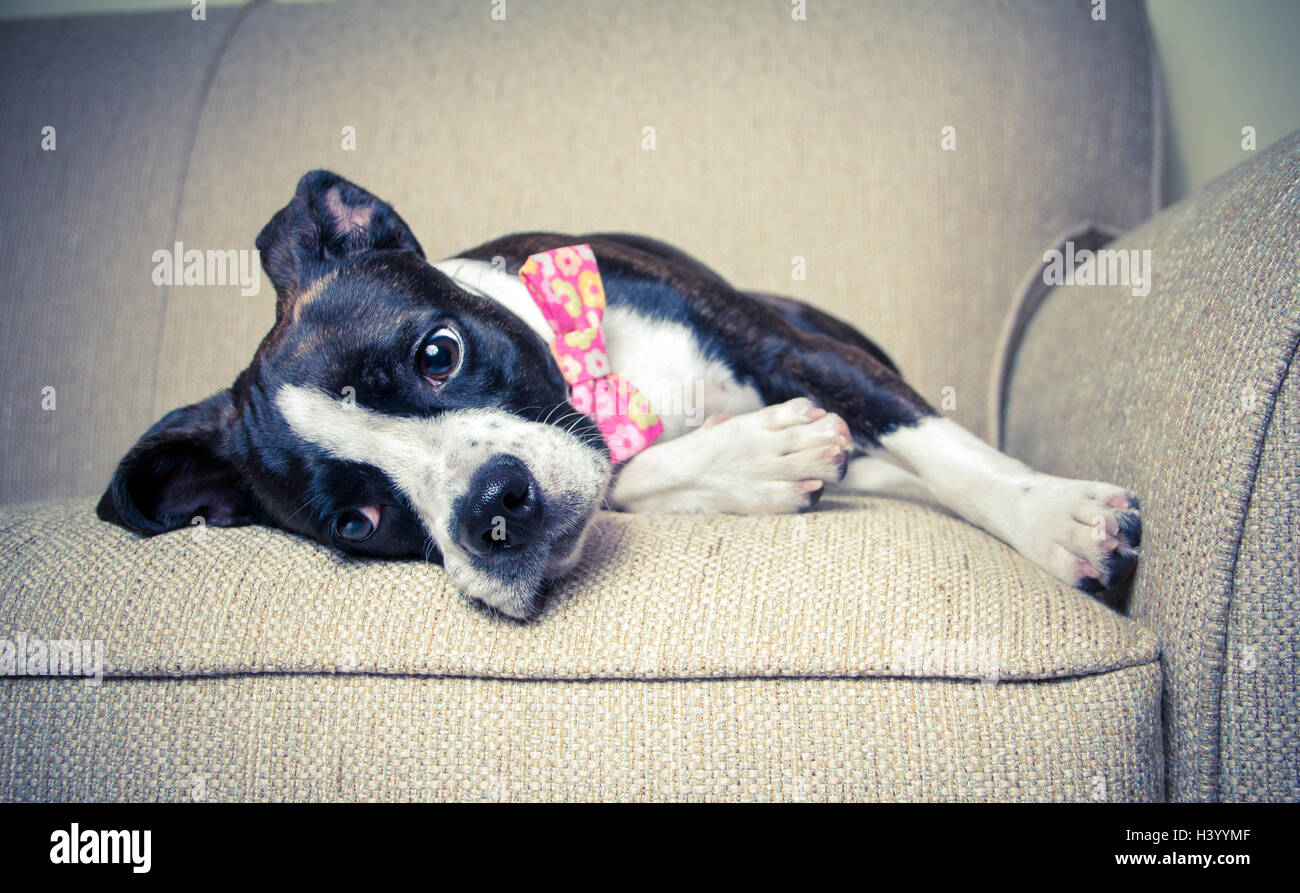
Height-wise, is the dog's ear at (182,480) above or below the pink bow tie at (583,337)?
below

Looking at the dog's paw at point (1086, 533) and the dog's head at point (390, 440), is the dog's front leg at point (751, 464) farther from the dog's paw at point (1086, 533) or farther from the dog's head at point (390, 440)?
the dog's paw at point (1086, 533)

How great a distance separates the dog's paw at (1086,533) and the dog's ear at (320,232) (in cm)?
139

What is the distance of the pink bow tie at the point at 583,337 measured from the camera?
5.34ft

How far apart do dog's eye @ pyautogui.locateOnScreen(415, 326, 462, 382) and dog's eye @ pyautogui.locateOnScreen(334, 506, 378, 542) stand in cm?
27

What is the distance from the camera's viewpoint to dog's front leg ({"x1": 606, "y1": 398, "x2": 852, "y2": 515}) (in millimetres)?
1555

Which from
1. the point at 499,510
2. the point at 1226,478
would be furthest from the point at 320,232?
A: the point at 1226,478

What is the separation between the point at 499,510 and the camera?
1279 mm

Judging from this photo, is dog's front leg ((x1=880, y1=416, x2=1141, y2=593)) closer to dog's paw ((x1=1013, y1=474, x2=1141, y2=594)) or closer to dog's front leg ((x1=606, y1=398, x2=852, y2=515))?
dog's paw ((x1=1013, y1=474, x2=1141, y2=594))

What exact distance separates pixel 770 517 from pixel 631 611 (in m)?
0.43

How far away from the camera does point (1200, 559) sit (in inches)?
45.4

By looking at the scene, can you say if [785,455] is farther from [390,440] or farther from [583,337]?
[390,440]

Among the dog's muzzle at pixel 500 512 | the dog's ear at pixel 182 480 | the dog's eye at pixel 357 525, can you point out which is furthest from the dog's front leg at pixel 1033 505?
the dog's ear at pixel 182 480

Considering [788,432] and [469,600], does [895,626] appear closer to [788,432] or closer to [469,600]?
[788,432]
